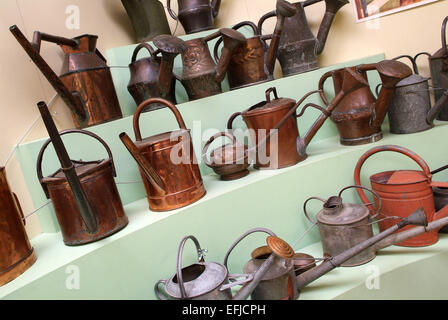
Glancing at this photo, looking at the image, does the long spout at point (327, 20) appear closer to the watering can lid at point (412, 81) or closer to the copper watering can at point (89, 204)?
the watering can lid at point (412, 81)

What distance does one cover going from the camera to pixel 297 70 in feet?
7.59

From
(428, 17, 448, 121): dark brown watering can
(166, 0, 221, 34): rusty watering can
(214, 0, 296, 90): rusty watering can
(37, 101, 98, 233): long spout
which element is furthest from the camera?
(166, 0, 221, 34): rusty watering can

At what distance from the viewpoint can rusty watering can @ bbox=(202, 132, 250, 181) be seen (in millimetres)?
1787

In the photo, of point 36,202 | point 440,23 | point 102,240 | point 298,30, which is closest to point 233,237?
point 102,240

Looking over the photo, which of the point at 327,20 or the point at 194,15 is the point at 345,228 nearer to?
the point at 327,20

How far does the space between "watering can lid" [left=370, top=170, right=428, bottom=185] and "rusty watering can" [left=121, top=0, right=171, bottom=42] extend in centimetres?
160

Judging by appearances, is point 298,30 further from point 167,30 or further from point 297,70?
point 167,30

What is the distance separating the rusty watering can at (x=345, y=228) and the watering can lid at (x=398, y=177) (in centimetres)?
14

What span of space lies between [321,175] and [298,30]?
990 millimetres

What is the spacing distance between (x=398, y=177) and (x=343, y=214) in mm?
348

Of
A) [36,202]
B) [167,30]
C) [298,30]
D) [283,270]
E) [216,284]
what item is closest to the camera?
[216,284]

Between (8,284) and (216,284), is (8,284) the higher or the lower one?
the higher one

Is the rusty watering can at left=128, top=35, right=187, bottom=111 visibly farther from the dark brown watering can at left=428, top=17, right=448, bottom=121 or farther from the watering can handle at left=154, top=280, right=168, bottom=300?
the dark brown watering can at left=428, top=17, right=448, bottom=121

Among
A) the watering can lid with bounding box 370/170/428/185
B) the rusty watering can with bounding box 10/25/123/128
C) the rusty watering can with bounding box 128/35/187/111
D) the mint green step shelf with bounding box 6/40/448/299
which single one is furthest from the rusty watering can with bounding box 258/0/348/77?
the rusty watering can with bounding box 10/25/123/128
